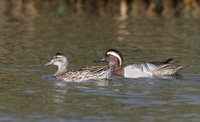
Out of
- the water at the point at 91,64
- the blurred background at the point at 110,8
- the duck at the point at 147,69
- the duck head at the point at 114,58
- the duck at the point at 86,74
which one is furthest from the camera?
the blurred background at the point at 110,8

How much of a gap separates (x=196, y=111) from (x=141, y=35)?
31.3 feet

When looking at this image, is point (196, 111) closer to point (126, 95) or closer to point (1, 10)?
point (126, 95)

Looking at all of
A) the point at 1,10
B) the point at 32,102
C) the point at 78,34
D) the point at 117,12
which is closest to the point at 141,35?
the point at 78,34

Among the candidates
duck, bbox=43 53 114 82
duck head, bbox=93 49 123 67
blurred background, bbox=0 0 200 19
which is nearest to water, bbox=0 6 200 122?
duck, bbox=43 53 114 82

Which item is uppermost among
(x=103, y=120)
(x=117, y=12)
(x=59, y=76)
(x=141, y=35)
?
(x=117, y=12)

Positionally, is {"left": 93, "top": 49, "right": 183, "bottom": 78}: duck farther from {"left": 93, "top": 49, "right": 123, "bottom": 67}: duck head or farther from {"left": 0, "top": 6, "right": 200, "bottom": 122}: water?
{"left": 0, "top": 6, "right": 200, "bottom": 122}: water

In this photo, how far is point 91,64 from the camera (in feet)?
45.9

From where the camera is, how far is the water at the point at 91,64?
8820mm

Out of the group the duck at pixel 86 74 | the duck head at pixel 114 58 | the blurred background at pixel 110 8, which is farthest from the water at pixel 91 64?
the blurred background at pixel 110 8

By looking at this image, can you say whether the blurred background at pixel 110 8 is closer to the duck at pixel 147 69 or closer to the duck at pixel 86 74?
the duck at pixel 147 69

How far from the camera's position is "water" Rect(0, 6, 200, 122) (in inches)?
347

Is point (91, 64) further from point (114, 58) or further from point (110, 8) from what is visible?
point (110, 8)

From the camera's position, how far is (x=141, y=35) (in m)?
18.3

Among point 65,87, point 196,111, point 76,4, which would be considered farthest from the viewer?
point 76,4
